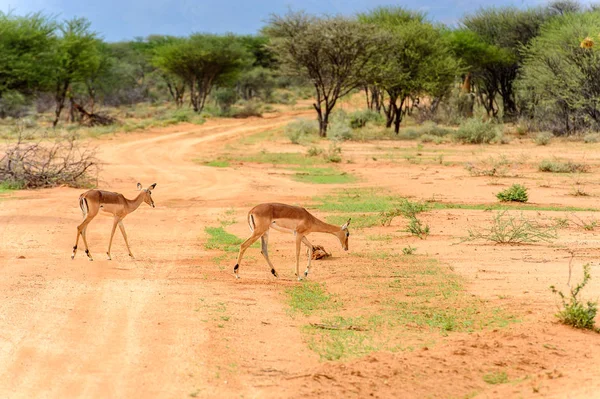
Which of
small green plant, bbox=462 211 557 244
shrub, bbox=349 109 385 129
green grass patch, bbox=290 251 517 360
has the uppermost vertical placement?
shrub, bbox=349 109 385 129

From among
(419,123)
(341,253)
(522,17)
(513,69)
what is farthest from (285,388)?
(522,17)

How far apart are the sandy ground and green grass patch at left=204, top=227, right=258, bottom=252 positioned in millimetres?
208

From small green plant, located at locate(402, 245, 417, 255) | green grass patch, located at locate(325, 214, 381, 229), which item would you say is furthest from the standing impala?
green grass patch, located at locate(325, 214, 381, 229)

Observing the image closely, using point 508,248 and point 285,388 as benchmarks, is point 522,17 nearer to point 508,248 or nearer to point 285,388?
point 508,248

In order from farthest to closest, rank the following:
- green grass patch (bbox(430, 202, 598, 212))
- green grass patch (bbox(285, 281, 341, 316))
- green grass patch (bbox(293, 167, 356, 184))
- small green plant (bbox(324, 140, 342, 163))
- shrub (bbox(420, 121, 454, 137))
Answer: shrub (bbox(420, 121, 454, 137)) < small green plant (bbox(324, 140, 342, 163)) < green grass patch (bbox(293, 167, 356, 184)) < green grass patch (bbox(430, 202, 598, 212)) < green grass patch (bbox(285, 281, 341, 316))

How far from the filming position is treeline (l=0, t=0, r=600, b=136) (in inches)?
1399

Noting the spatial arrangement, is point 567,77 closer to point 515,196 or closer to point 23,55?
point 515,196

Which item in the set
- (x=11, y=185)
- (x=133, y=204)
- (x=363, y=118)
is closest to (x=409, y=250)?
(x=133, y=204)

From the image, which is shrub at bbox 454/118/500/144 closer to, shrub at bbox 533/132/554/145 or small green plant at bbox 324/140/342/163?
shrub at bbox 533/132/554/145

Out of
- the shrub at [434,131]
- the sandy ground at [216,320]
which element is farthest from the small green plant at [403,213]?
the shrub at [434,131]

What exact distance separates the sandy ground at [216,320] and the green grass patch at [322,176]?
214 inches

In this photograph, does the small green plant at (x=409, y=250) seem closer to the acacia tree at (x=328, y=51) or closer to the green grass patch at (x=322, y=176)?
the green grass patch at (x=322, y=176)

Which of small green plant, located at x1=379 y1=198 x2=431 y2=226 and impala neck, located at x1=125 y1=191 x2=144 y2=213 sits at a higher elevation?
impala neck, located at x1=125 y1=191 x2=144 y2=213

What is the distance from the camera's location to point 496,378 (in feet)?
20.3
